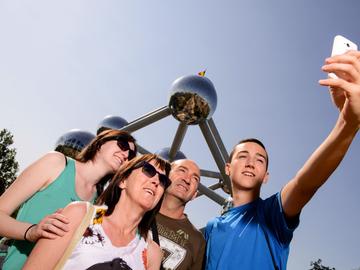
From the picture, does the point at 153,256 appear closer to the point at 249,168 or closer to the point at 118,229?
the point at 118,229

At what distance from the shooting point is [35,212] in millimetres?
2729

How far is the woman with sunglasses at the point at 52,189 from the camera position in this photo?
7.65ft

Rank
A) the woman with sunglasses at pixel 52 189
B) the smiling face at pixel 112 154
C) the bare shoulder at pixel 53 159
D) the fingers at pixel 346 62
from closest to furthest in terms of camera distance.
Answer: the fingers at pixel 346 62
the woman with sunglasses at pixel 52 189
the bare shoulder at pixel 53 159
the smiling face at pixel 112 154

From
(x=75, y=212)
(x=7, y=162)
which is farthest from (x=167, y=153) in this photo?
(x=7, y=162)

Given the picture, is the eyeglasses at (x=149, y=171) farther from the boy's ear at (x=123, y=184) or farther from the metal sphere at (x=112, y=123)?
the metal sphere at (x=112, y=123)

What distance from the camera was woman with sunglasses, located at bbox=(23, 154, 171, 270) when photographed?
6.86 feet

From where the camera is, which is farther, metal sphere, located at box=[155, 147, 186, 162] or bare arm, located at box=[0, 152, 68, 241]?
metal sphere, located at box=[155, 147, 186, 162]

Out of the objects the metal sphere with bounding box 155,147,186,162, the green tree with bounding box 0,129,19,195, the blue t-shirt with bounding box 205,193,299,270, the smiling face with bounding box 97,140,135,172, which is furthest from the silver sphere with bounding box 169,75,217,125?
the green tree with bounding box 0,129,19,195

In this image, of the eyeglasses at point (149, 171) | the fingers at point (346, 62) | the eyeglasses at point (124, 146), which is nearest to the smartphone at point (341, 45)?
the fingers at point (346, 62)

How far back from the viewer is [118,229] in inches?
100.0

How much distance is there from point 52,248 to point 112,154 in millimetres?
1360

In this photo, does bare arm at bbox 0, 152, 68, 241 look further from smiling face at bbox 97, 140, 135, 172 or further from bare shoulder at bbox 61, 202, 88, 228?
smiling face at bbox 97, 140, 135, 172

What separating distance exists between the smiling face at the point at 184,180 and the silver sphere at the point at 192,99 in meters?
6.02

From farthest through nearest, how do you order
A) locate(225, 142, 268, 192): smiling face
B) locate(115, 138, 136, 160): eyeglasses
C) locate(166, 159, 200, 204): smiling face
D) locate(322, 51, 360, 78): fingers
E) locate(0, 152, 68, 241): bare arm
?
locate(166, 159, 200, 204): smiling face
locate(115, 138, 136, 160): eyeglasses
locate(225, 142, 268, 192): smiling face
locate(0, 152, 68, 241): bare arm
locate(322, 51, 360, 78): fingers
